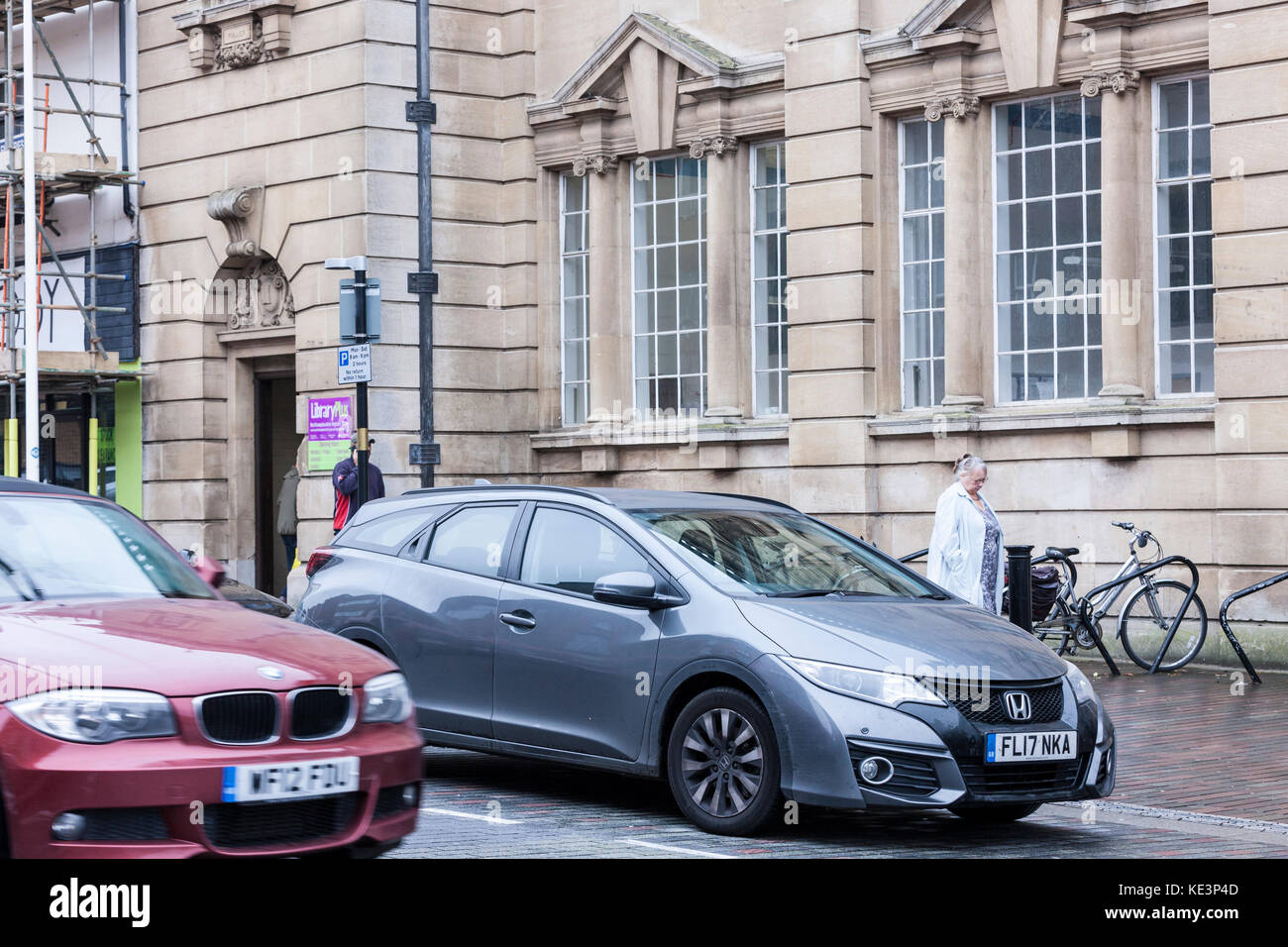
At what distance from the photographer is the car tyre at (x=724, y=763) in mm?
8422

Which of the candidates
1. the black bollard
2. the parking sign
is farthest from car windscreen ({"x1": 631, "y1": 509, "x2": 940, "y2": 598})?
the parking sign

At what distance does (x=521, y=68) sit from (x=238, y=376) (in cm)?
530

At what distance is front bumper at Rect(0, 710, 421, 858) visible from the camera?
598 cm

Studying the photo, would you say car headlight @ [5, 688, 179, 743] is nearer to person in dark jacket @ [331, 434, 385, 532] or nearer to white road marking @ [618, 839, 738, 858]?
white road marking @ [618, 839, 738, 858]

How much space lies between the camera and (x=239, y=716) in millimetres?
6430

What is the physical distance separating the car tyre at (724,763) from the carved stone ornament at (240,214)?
15.6 m

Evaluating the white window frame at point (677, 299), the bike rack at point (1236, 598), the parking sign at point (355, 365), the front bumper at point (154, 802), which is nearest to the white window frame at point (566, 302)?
the white window frame at point (677, 299)

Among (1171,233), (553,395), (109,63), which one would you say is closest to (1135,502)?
(1171,233)

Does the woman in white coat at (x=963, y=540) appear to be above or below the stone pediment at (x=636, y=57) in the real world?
below

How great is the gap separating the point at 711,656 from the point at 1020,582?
224 inches

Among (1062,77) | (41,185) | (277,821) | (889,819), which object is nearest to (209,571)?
(277,821)

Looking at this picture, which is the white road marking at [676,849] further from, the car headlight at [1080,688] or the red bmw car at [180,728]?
the car headlight at [1080,688]

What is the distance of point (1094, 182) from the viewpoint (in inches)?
689
